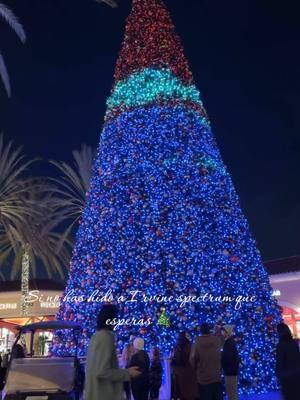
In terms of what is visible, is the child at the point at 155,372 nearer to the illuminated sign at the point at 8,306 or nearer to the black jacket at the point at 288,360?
the black jacket at the point at 288,360

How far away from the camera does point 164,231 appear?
37.0 feet

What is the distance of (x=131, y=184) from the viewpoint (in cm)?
1188

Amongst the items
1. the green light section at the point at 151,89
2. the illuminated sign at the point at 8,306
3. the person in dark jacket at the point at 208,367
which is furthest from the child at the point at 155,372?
the illuminated sign at the point at 8,306

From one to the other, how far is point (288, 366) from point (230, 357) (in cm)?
335

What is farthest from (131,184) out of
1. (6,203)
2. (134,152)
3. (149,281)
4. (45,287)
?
(45,287)

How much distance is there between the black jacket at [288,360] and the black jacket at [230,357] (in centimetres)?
312

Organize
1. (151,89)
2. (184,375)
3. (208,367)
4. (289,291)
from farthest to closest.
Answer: (289,291) → (151,89) → (184,375) → (208,367)

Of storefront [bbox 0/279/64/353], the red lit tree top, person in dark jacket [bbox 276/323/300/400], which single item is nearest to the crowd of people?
person in dark jacket [bbox 276/323/300/400]

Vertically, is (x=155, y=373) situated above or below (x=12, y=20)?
below

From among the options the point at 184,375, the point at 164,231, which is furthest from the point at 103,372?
the point at 164,231

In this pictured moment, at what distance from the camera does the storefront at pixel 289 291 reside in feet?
78.9

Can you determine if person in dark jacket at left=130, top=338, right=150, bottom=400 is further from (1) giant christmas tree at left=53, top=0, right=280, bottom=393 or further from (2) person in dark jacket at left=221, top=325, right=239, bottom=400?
(1) giant christmas tree at left=53, top=0, right=280, bottom=393

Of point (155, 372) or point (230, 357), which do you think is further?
point (155, 372)

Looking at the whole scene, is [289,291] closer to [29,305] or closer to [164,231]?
[29,305]
